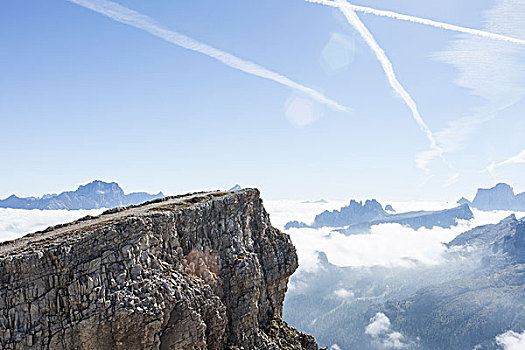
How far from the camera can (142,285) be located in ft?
143

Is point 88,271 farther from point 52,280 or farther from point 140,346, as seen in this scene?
point 140,346

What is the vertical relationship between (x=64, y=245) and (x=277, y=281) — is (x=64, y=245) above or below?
above

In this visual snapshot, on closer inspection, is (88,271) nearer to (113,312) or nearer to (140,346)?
(113,312)

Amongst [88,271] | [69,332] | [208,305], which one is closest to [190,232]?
[208,305]

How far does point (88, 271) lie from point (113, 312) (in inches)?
226

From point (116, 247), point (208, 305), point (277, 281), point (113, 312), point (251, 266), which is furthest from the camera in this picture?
point (277, 281)

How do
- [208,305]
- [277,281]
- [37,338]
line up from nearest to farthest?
[37,338] < [208,305] < [277,281]

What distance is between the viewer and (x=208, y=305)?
5247cm

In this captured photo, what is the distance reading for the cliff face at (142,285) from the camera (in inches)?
1519

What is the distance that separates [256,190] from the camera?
253ft

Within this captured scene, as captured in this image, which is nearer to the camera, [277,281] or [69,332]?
[69,332]

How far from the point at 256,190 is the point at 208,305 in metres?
30.4

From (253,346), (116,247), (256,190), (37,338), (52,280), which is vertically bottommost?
(253,346)

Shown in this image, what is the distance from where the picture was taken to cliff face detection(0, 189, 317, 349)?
38.6 metres
